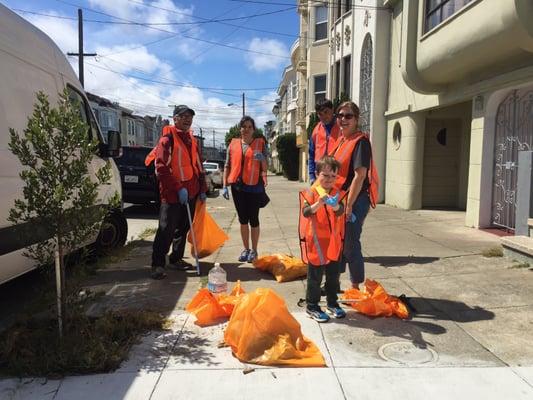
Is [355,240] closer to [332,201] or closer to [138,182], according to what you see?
[332,201]

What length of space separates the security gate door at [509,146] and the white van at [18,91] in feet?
→ 21.7

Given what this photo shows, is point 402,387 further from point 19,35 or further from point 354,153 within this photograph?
point 19,35

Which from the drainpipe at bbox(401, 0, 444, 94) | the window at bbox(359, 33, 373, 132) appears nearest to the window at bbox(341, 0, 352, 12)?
the window at bbox(359, 33, 373, 132)

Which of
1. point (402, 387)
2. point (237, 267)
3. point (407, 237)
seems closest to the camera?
point (402, 387)

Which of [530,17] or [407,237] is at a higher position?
[530,17]

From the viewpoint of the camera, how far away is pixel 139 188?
12.5m

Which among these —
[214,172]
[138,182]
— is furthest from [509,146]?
[214,172]

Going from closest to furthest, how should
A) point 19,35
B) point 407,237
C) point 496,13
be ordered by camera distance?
point 19,35
point 496,13
point 407,237

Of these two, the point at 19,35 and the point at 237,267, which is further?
the point at 237,267

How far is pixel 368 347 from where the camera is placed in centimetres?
358

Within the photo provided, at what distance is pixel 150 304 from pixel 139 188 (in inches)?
326

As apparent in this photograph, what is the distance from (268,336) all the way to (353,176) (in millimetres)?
1742

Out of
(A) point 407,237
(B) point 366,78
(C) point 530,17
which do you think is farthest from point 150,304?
(B) point 366,78

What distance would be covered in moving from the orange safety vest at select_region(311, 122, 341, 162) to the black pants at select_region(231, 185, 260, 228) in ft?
3.84
